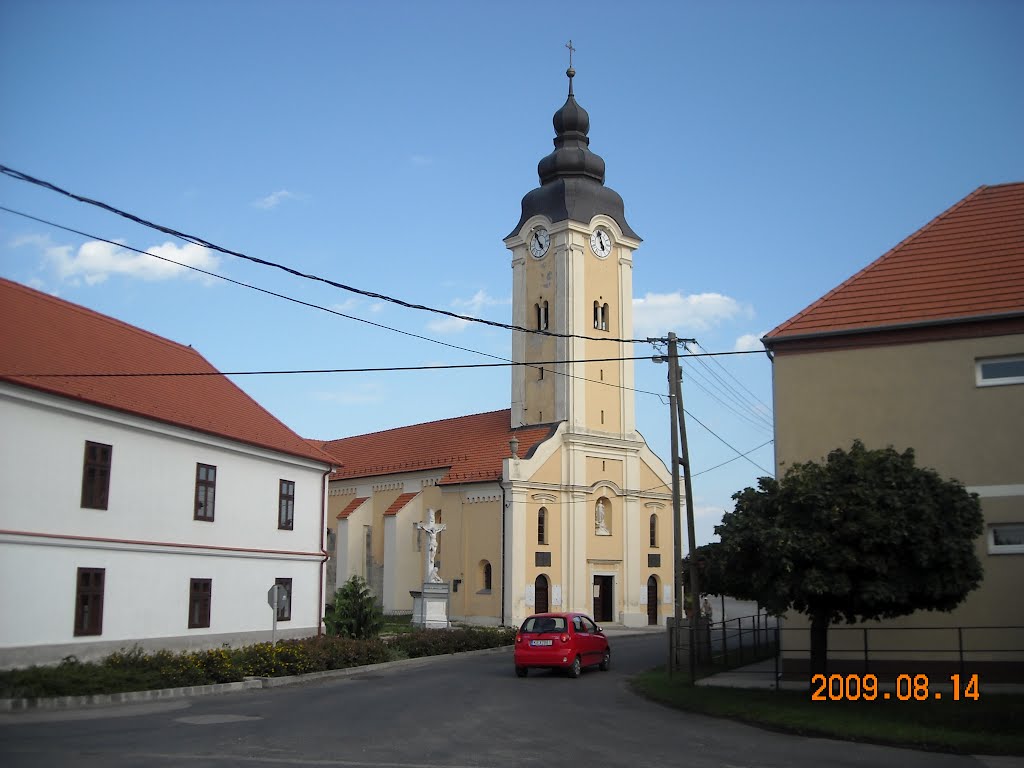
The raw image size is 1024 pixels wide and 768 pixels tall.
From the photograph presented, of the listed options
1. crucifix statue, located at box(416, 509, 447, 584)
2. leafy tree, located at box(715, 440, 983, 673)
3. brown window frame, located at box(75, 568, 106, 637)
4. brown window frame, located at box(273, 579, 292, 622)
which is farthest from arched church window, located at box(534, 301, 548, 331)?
leafy tree, located at box(715, 440, 983, 673)

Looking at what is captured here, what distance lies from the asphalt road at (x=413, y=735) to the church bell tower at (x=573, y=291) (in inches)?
1104

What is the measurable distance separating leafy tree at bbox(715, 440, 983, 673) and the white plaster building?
1363cm

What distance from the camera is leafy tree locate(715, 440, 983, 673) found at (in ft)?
52.8

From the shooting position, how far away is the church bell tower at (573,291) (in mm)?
47781

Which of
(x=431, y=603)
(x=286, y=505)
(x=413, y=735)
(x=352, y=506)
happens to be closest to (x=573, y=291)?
(x=352, y=506)

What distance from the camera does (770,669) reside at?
23.3m

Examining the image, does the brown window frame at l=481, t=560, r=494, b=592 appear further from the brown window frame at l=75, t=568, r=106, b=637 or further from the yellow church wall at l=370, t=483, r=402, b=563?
the brown window frame at l=75, t=568, r=106, b=637

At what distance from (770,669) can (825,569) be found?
26.1 feet

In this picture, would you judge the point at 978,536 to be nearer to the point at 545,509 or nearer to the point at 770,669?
the point at 770,669

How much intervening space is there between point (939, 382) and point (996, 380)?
104 cm

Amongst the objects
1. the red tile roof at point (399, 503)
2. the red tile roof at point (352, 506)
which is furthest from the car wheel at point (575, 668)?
the red tile roof at point (352, 506)

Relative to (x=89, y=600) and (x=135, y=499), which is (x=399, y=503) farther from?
(x=89, y=600)

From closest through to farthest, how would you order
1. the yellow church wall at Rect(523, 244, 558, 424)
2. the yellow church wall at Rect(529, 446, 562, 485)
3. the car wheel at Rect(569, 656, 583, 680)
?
the car wheel at Rect(569, 656, 583, 680) < the yellow church wall at Rect(529, 446, 562, 485) < the yellow church wall at Rect(523, 244, 558, 424)

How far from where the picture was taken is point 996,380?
19.9 m
